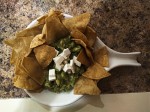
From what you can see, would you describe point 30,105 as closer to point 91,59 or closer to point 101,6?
point 91,59

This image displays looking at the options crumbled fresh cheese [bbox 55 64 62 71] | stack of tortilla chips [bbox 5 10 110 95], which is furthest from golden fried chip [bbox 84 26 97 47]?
crumbled fresh cheese [bbox 55 64 62 71]

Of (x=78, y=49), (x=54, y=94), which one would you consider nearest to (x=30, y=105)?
(x=54, y=94)

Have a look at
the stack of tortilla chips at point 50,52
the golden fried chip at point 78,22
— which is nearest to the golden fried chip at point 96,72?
the stack of tortilla chips at point 50,52

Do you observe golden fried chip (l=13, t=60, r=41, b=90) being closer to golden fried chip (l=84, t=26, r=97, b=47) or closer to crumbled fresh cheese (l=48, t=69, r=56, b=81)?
crumbled fresh cheese (l=48, t=69, r=56, b=81)

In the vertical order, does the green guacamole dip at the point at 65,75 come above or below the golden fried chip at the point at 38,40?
below

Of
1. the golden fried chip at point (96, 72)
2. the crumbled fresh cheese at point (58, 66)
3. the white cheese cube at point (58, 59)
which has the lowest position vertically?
the golden fried chip at point (96, 72)

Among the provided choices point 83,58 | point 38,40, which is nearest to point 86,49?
point 83,58

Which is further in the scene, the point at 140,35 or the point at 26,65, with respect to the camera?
the point at 140,35

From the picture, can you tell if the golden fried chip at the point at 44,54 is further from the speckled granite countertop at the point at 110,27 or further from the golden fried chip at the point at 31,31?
the speckled granite countertop at the point at 110,27
